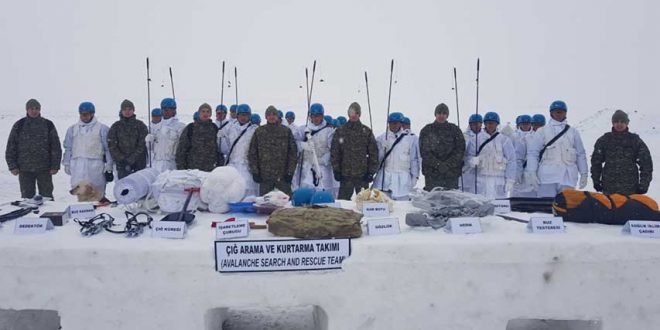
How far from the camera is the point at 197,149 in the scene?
303 inches

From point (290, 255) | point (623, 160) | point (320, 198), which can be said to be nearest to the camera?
point (290, 255)

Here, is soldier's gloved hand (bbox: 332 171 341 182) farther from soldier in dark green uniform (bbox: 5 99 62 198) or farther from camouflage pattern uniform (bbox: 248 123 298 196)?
soldier in dark green uniform (bbox: 5 99 62 198)

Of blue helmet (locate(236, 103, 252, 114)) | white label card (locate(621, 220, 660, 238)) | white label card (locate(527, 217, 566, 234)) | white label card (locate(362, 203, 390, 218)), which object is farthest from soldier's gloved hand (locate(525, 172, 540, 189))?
blue helmet (locate(236, 103, 252, 114))

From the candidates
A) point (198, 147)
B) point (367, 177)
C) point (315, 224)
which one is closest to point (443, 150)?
point (367, 177)

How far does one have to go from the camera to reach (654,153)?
21.5 metres

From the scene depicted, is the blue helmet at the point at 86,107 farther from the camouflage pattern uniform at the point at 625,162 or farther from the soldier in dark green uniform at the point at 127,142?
the camouflage pattern uniform at the point at 625,162

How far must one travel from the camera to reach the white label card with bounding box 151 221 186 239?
3785 mm

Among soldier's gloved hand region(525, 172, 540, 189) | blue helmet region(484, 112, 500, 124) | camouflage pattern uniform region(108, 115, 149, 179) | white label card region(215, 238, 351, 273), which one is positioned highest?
blue helmet region(484, 112, 500, 124)

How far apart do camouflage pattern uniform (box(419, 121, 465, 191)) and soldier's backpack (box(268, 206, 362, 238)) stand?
3.80 metres

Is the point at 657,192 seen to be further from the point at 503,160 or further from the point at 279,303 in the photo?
the point at 279,303

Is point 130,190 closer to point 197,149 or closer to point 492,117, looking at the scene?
point 197,149

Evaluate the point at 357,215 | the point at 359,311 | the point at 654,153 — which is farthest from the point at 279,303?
the point at 654,153

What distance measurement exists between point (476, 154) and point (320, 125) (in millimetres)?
2710

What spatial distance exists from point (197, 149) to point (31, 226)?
3825mm
